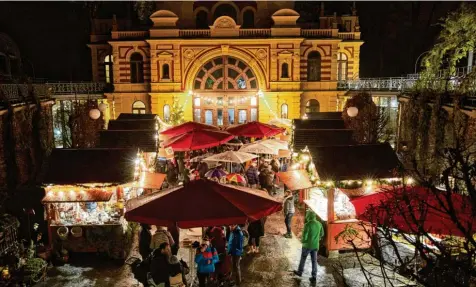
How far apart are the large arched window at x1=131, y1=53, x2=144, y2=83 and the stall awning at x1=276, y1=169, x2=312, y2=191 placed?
20.8 m

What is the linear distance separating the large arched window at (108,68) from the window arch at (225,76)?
715 centimetres

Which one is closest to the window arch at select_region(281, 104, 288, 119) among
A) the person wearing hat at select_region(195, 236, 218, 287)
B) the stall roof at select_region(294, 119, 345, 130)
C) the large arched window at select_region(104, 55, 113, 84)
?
the stall roof at select_region(294, 119, 345, 130)

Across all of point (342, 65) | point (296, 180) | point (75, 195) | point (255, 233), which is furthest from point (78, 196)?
point (342, 65)

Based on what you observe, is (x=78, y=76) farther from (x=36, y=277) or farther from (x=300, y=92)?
(x=36, y=277)

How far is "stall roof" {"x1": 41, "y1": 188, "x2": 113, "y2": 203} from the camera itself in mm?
12250

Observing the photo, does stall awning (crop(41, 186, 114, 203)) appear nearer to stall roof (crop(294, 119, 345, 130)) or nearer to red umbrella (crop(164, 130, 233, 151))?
red umbrella (crop(164, 130, 233, 151))

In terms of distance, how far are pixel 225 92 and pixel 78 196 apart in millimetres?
20829

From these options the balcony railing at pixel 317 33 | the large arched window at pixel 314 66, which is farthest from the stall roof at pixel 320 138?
the balcony railing at pixel 317 33

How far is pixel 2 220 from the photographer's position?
11406 mm

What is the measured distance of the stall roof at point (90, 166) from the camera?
1261 cm

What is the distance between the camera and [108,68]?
34750 millimetres

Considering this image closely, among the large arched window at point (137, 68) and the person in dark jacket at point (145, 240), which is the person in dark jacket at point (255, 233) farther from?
the large arched window at point (137, 68)

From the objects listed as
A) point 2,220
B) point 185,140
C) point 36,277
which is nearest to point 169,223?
point 36,277

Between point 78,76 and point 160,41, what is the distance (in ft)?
33.7
